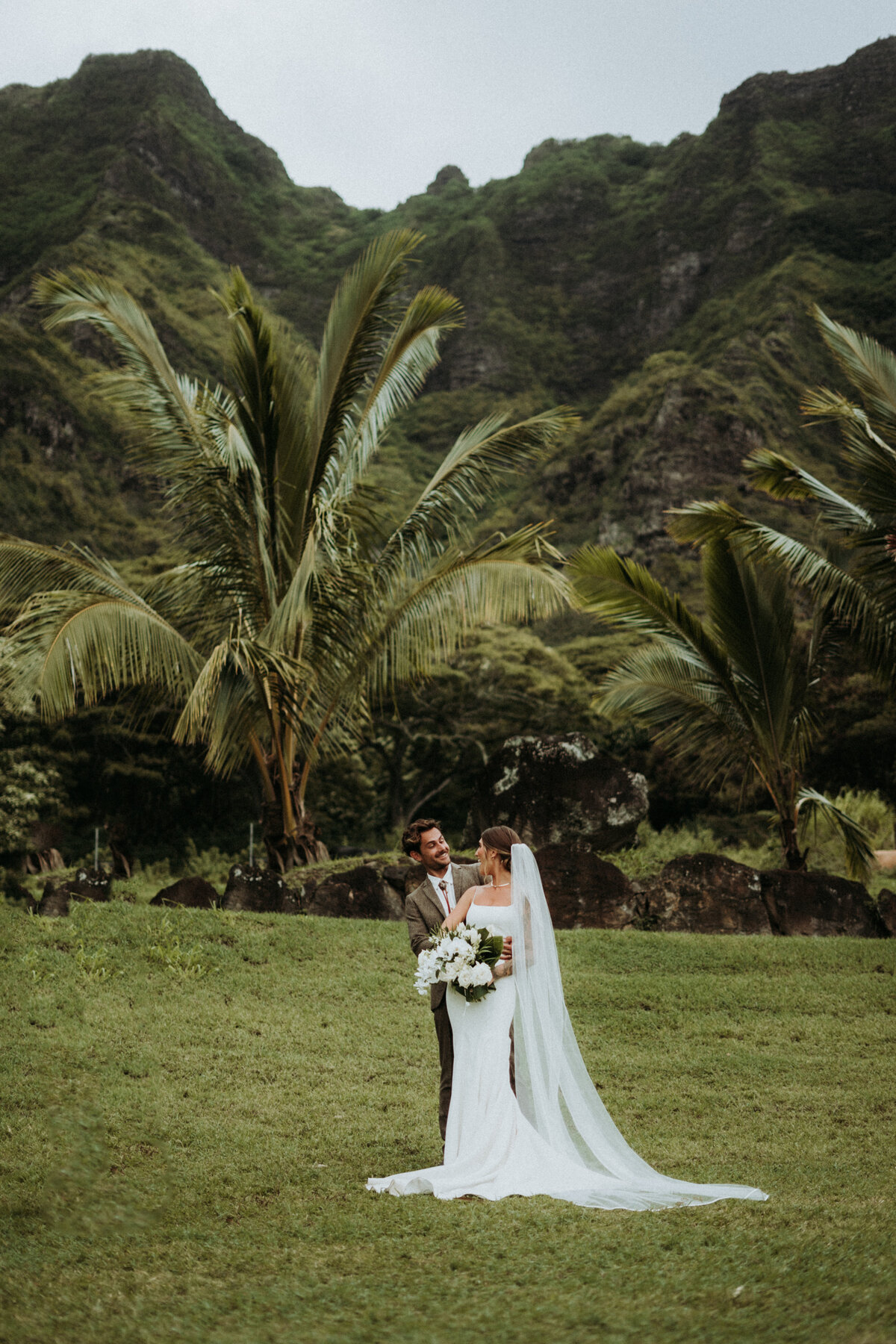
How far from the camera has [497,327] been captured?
248 feet

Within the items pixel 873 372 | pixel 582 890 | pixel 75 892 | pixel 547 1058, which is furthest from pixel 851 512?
pixel 75 892

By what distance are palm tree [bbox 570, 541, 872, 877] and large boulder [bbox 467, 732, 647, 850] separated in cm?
94

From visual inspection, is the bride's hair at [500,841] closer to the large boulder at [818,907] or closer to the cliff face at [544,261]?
the large boulder at [818,907]

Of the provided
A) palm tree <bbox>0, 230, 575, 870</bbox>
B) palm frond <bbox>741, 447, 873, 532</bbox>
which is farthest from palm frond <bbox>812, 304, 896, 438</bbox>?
palm tree <bbox>0, 230, 575, 870</bbox>

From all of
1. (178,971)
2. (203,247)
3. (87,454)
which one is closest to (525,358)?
(203,247)

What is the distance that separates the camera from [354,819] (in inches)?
1071

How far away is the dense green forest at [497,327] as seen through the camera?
23.7m

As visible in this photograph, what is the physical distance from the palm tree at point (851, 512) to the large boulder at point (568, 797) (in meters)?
2.99

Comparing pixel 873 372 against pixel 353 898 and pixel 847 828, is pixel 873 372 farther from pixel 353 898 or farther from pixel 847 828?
pixel 353 898

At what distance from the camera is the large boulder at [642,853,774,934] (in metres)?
10.8

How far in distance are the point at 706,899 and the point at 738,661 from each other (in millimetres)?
2780

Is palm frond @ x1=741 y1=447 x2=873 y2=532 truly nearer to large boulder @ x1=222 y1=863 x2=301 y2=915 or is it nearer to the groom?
large boulder @ x1=222 y1=863 x2=301 y2=915

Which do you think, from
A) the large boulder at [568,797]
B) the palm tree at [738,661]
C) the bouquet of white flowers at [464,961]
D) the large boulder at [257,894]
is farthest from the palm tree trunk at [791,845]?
the bouquet of white flowers at [464,961]

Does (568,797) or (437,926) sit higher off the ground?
(568,797)
